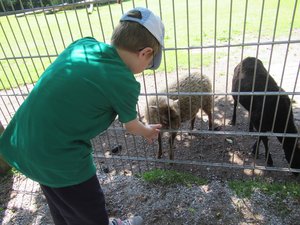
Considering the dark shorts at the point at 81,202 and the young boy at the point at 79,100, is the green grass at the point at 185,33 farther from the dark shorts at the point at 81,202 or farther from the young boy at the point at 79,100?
the dark shorts at the point at 81,202

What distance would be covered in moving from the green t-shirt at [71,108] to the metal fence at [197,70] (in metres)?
0.93

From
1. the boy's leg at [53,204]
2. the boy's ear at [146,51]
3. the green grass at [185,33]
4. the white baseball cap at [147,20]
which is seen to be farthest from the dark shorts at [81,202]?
the green grass at [185,33]

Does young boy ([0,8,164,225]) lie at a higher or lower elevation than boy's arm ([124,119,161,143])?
higher

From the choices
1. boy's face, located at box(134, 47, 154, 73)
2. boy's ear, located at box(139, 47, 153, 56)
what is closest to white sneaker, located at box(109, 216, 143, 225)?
boy's face, located at box(134, 47, 154, 73)

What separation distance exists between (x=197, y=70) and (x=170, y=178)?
3.44m

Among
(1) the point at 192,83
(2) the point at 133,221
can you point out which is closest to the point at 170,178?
(2) the point at 133,221

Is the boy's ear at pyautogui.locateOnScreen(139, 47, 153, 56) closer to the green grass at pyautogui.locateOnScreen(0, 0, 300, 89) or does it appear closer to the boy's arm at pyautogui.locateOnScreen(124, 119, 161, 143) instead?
the boy's arm at pyautogui.locateOnScreen(124, 119, 161, 143)

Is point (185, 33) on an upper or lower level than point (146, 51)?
lower

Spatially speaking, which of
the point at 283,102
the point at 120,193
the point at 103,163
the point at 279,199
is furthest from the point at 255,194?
the point at 103,163

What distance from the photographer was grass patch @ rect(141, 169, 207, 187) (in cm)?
409

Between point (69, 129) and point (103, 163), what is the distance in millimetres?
2677

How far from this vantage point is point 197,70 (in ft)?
22.5

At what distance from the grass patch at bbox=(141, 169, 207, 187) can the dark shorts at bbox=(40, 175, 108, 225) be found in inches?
56.4

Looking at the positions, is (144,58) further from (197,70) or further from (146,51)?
(197,70)
